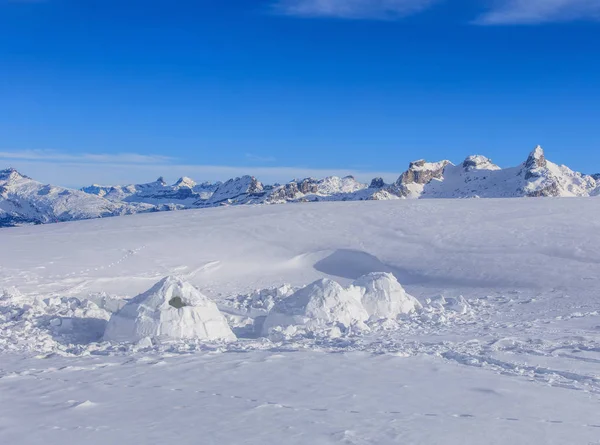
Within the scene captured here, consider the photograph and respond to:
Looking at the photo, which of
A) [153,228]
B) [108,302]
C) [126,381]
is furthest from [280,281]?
[126,381]

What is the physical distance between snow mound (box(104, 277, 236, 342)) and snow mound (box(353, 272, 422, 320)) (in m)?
3.73

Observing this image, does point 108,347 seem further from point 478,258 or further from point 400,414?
point 478,258

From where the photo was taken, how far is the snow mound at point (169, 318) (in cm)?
→ 1173

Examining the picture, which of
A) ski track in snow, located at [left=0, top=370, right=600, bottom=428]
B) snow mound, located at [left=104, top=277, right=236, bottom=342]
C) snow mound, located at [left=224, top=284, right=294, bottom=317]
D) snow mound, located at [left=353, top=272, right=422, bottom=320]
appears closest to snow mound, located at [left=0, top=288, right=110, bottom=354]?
snow mound, located at [left=104, top=277, right=236, bottom=342]

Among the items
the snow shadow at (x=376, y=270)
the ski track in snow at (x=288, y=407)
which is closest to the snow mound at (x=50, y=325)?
the ski track in snow at (x=288, y=407)

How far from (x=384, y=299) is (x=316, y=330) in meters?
2.86

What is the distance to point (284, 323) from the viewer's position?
12.9 metres

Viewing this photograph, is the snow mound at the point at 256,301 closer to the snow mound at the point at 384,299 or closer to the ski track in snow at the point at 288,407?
the snow mound at the point at 384,299

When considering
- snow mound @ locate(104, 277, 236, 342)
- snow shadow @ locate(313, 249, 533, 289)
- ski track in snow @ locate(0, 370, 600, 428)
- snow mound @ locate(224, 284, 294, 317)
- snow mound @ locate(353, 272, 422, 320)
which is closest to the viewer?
ski track in snow @ locate(0, 370, 600, 428)

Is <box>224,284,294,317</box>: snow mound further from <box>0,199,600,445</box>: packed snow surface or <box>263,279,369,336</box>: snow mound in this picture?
<box>263,279,369,336</box>: snow mound

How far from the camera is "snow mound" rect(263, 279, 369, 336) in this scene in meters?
12.6

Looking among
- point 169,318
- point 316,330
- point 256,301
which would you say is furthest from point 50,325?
point 316,330

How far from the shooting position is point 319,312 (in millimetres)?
12945

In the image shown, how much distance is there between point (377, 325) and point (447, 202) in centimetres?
1859
